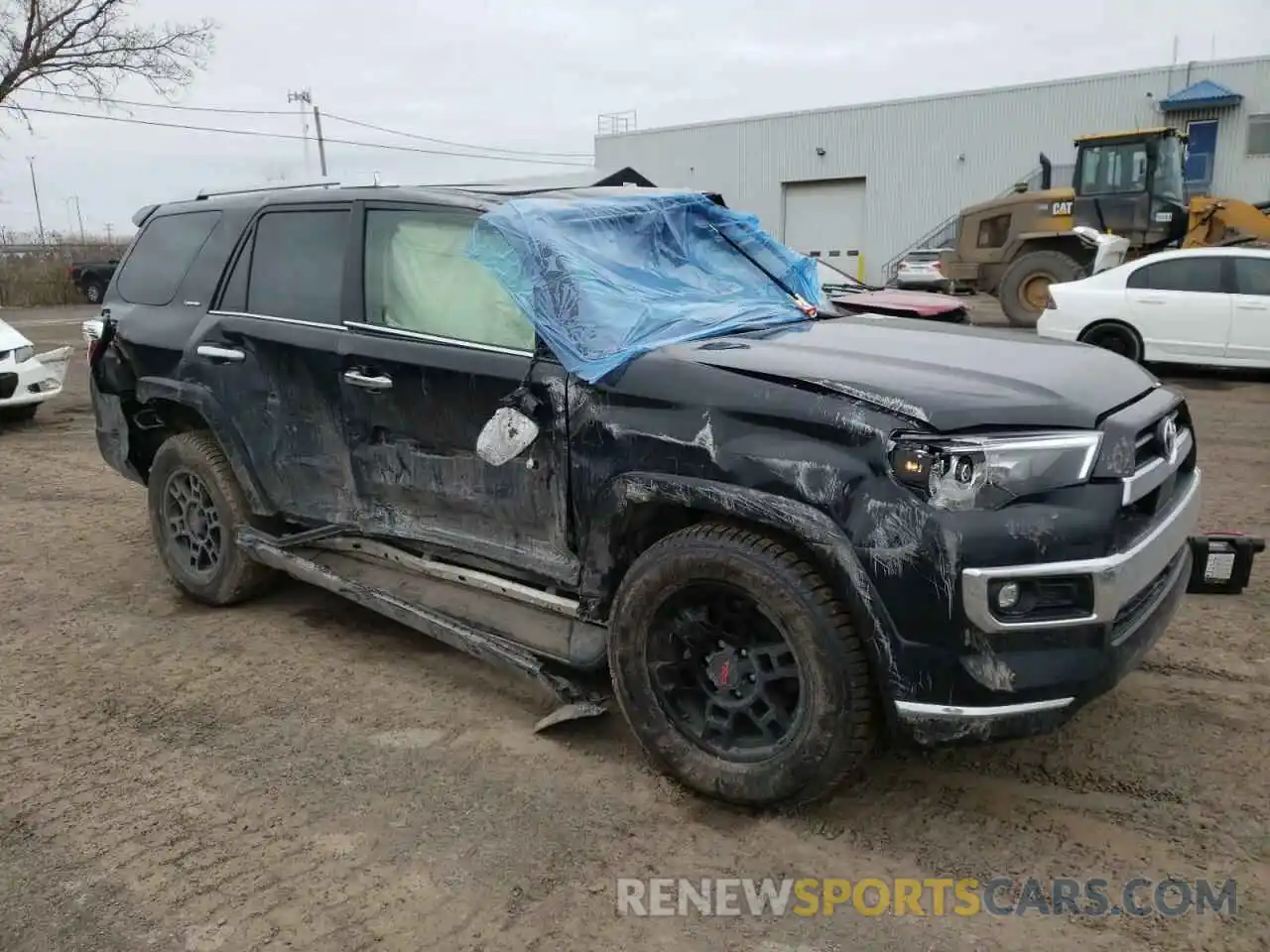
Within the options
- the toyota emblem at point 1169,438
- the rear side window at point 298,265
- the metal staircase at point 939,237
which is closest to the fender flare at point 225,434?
the rear side window at point 298,265

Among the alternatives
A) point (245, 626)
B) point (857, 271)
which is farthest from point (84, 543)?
point (857, 271)

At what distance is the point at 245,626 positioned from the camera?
4.76 m

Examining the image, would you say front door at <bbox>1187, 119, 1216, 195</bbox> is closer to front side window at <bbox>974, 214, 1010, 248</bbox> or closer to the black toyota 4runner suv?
front side window at <bbox>974, 214, 1010, 248</bbox>

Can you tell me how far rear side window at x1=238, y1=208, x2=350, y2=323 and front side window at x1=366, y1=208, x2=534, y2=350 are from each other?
0.72ft

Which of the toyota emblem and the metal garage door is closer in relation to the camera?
the toyota emblem

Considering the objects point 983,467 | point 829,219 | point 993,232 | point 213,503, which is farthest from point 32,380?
point 829,219

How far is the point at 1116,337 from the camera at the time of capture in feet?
36.9

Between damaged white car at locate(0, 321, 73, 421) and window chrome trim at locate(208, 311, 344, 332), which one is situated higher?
window chrome trim at locate(208, 311, 344, 332)

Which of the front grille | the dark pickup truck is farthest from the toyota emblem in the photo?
the dark pickup truck

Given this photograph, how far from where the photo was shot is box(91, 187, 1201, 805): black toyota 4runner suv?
262cm

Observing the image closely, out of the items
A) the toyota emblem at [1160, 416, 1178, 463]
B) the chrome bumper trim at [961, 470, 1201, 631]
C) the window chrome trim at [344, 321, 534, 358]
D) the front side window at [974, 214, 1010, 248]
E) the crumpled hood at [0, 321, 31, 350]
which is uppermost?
the front side window at [974, 214, 1010, 248]

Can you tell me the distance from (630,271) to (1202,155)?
32554 mm

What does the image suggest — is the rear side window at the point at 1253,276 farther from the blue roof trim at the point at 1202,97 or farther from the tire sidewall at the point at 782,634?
the blue roof trim at the point at 1202,97

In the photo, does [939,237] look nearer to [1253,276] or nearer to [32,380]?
[1253,276]
